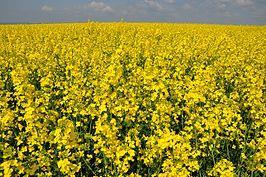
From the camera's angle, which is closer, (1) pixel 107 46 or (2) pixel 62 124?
(2) pixel 62 124

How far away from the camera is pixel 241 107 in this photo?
20.1 feet

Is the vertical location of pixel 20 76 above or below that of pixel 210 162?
above

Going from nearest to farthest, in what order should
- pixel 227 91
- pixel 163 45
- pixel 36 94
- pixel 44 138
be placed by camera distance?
1. pixel 44 138
2. pixel 36 94
3. pixel 227 91
4. pixel 163 45

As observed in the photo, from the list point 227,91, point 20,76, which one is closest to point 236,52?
point 227,91

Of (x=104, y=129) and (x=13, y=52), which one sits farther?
(x=13, y=52)

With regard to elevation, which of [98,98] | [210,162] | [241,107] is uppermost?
[98,98]

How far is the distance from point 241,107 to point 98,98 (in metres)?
2.96

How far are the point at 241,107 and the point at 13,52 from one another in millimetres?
7350

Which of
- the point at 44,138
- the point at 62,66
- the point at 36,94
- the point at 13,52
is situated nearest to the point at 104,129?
the point at 44,138

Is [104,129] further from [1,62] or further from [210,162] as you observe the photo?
[1,62]

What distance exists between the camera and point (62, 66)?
9.05 meters

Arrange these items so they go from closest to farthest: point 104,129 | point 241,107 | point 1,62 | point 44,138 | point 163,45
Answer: point 104,129, point 44,138, point 241,107, point 1,62, point 163,45

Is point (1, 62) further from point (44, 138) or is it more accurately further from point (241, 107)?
point (241, 107)

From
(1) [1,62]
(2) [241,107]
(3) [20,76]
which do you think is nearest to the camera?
(3) [20,76]
